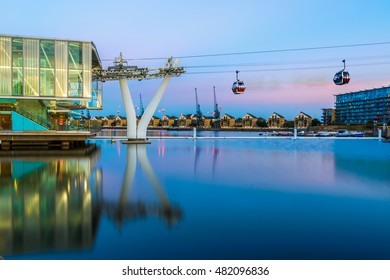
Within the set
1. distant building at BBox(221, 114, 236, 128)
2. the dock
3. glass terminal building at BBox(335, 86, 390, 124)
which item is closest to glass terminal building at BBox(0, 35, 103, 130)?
the dock

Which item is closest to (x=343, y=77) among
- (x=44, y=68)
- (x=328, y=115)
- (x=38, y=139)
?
(x=44, y=68)

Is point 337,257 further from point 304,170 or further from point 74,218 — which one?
point 304,170

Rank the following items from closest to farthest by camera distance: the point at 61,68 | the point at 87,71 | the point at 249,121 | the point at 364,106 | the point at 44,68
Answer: the point at 44,68 < the point at 61,68 < the point at 87,71 < the point at 364,106 < the point at 249,121

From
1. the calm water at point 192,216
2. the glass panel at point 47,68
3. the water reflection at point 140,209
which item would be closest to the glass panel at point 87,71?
the glass panel at point 47,68

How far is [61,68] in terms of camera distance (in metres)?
25.4

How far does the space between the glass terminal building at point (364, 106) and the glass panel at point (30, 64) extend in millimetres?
125087

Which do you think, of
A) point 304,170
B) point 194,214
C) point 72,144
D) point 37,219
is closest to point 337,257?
point 194,214

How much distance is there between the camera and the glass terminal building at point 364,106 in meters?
136

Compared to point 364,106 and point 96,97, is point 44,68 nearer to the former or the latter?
point 96,97

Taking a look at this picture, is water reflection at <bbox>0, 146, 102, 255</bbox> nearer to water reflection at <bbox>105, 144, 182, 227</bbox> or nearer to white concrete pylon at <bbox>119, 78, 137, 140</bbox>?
water reflection at <bbox>105, 144, 182, 227</bbox>

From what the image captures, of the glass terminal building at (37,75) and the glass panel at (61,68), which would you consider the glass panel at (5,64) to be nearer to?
the glass terminal building at (37,75)

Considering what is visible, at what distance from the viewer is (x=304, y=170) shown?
13641 millimetres

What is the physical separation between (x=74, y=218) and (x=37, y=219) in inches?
26.2

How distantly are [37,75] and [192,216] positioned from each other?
22.6 meters
